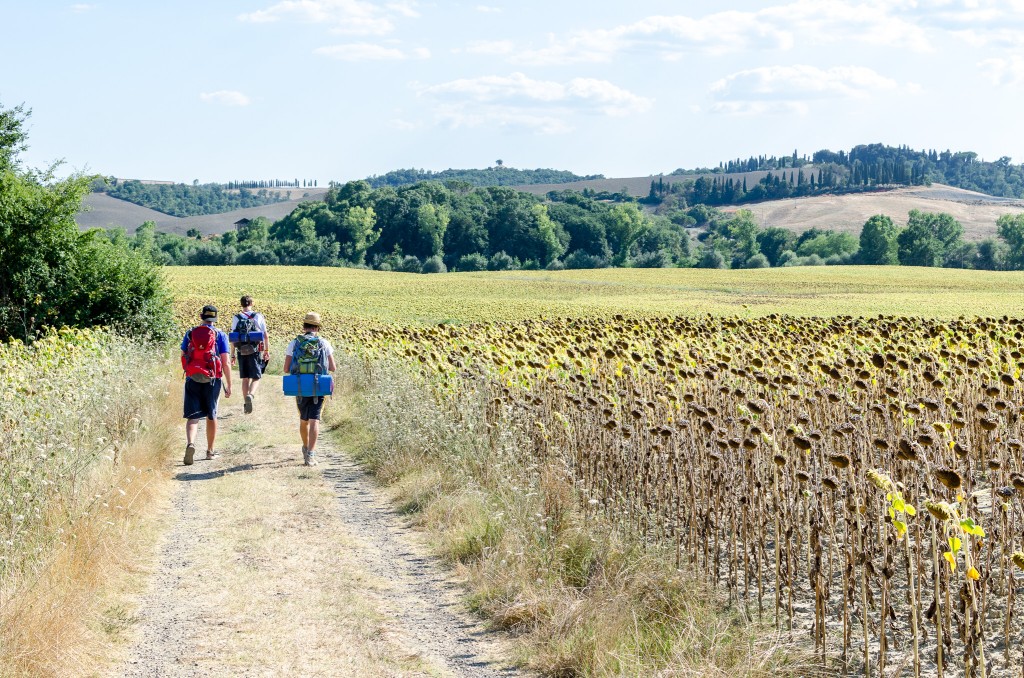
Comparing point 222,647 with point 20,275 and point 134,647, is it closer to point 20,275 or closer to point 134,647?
point 134,647

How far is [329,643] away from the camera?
606 cm

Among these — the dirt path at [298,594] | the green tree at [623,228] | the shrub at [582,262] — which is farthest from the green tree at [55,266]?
the green tree at [623,228]

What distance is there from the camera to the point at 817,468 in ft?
24.4

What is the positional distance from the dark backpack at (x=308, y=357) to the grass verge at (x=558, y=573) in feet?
5.23

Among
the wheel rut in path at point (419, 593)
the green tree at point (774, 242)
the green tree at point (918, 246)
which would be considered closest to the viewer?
the wheel rut in path at point (419, 593)

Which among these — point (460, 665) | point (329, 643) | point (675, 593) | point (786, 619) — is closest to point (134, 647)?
point (329, 643)

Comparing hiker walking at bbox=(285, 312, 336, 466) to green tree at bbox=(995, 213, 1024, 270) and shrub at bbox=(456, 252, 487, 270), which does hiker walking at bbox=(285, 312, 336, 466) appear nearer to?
shrub at bbox=(456, 252, 487, 270)

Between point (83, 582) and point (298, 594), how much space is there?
1.35 m

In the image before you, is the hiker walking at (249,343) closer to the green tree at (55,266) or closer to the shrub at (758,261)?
the green tree at (55,266)

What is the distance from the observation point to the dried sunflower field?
16.1 feet

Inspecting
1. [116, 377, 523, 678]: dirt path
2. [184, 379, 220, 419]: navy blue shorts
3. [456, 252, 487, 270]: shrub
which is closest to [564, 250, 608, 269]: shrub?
[456, 252, 487, 270]: shrub

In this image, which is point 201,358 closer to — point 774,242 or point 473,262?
point 473,262

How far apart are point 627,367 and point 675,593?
4892mm

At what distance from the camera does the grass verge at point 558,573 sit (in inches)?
205
